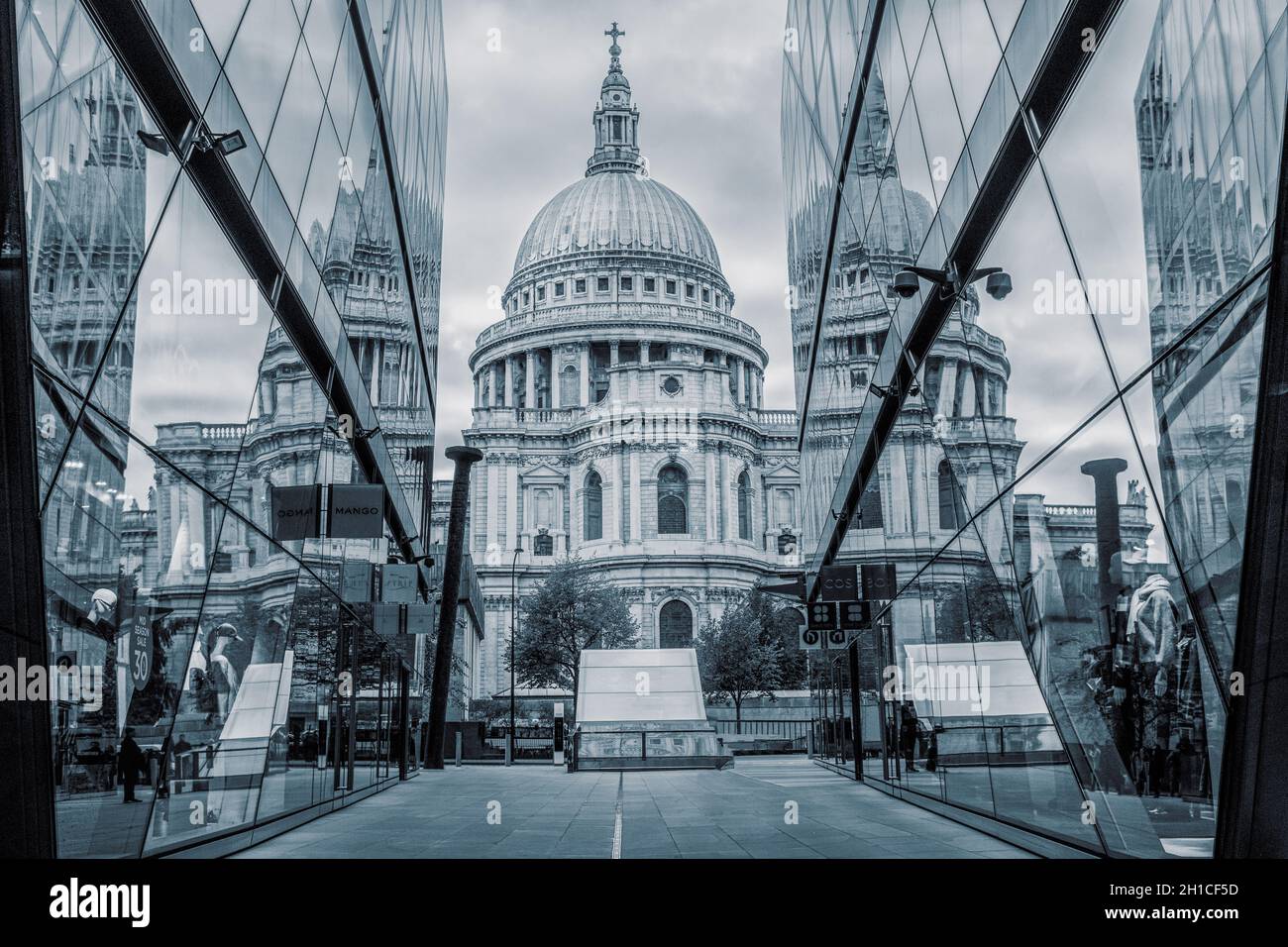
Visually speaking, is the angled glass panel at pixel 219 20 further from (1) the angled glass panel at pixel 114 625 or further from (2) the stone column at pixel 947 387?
(2) the stone column at pixel 947 387

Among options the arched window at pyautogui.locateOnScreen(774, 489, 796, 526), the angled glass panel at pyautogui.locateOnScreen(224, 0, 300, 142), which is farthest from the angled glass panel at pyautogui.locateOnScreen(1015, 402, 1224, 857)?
the arched window at pyautogui.locateOnScreen(774, 489, 796, 526)

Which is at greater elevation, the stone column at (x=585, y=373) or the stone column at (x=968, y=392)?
the stone column at (x=585, y=373)

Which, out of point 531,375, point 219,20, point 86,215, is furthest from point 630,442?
point 86,215

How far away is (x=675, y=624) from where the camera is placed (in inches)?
3782

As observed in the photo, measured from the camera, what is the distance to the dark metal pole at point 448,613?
3547 centimetres

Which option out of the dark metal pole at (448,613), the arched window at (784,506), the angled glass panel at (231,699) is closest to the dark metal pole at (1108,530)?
the angled glass panel at (231,699)

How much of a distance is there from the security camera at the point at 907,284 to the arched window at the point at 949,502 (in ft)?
6.22

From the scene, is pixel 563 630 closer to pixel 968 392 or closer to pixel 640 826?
pixel 640 826

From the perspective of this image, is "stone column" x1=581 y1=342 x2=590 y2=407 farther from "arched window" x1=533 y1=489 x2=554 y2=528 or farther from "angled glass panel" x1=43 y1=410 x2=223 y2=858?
"angled glass panel" x1=43 y1=410 x2=223 y2=858

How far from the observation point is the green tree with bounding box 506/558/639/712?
86.8 metres

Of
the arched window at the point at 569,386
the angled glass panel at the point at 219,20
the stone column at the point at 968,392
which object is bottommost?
the stone column at the point at 968,392

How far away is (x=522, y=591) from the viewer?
332 ft

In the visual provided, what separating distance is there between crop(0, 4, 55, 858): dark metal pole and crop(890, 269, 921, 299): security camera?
9511 millimetres

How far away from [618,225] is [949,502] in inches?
4596
